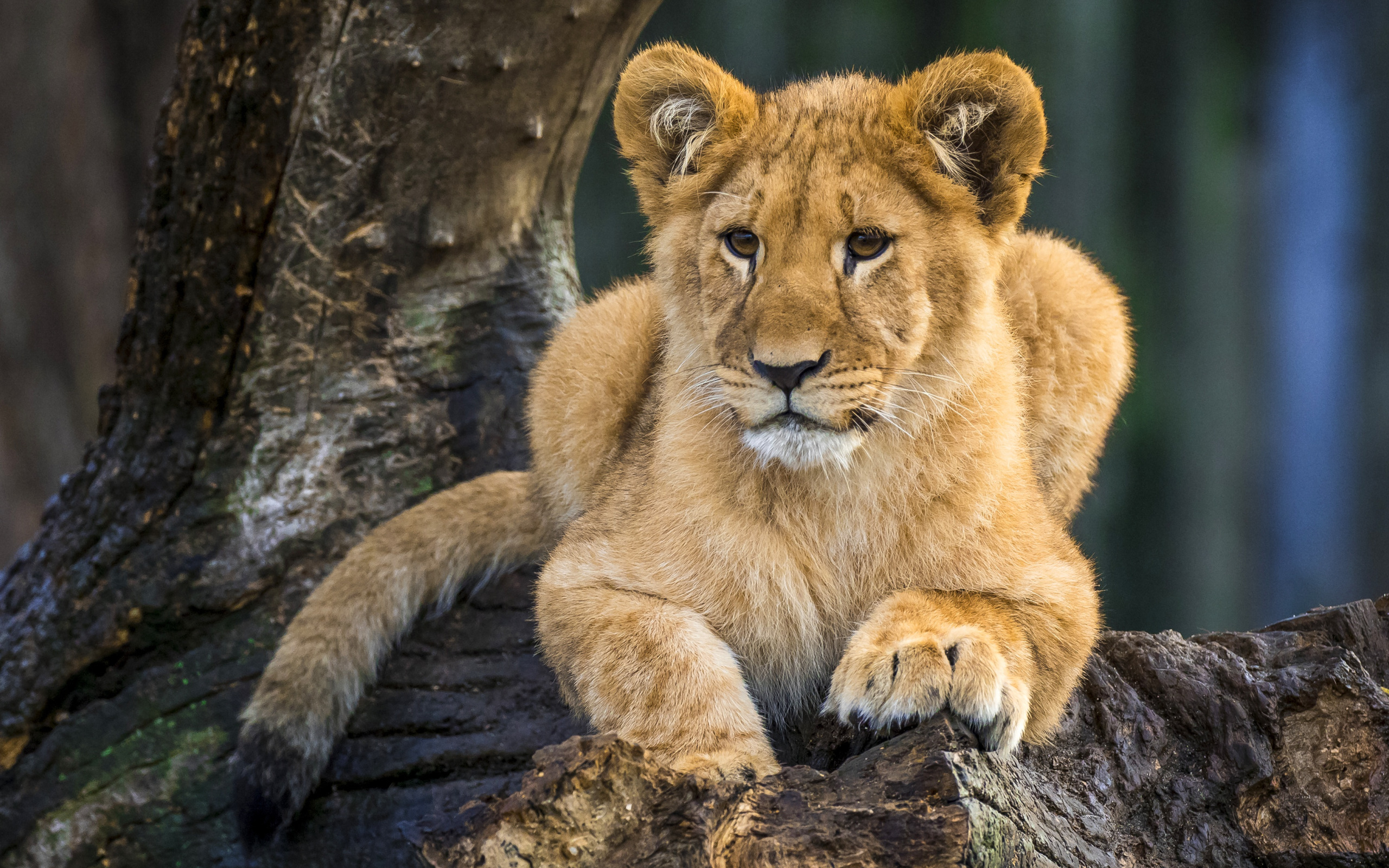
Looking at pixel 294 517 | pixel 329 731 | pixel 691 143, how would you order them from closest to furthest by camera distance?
pixel 691 143, pixel 329 731, pixel 294 517

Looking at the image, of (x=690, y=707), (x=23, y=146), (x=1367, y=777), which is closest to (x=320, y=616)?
(x=690, y=707)

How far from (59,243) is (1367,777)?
19.3 feet

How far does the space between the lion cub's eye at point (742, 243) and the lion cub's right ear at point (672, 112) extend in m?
0.25

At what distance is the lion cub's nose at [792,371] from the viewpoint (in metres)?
1.87

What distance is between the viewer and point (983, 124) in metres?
2.11

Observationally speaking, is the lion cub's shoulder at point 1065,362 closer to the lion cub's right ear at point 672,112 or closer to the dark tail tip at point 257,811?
the lion cub's right ear at point 672,112

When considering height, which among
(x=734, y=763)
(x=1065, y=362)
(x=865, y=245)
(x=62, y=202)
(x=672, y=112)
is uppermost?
(x=62, y=202)

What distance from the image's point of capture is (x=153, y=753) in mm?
2617

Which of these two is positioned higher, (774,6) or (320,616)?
(774,6)

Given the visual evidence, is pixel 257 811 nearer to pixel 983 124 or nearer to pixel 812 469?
pixel 812 469

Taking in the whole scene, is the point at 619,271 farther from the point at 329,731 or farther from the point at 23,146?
the point at 329,731

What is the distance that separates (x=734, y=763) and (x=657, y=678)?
0.24m

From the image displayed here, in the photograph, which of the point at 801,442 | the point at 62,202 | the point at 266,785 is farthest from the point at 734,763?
the point at 62,202

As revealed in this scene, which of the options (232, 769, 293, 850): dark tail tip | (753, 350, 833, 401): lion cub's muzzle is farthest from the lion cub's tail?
(753, 350, 833, 401): lion cub's muzzle
